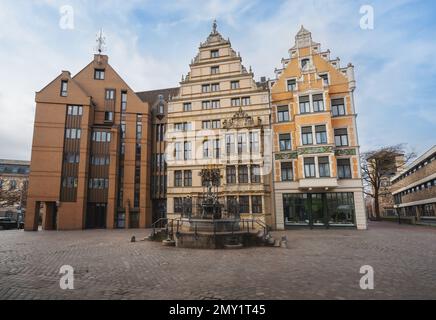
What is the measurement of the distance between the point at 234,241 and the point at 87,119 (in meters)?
26.0

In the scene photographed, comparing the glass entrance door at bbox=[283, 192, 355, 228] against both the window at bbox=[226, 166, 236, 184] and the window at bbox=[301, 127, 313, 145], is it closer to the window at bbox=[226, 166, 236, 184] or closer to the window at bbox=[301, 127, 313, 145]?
the window at bbox=[301, 127, 313, 145]

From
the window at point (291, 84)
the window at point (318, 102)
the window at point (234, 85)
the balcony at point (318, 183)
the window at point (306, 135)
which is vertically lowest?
the balcony at point (318, 183)

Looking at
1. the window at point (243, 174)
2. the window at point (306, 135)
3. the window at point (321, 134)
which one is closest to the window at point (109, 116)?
the window at point (243, 174)

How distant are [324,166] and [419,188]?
87.6 feet

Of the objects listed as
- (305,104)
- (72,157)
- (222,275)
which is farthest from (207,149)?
(222,275)

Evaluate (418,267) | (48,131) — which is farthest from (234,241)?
(48,131)

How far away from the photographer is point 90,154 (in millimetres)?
31422

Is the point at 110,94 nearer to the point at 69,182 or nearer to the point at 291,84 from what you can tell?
the point at 69,182

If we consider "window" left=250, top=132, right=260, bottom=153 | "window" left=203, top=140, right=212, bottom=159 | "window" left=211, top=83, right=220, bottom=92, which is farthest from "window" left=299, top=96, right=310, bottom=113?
"window" left=203, top=140, right=212, bottom=159

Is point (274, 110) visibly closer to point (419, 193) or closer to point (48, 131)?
point (48, 131)

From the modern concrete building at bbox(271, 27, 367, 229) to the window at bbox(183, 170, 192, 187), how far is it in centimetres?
967

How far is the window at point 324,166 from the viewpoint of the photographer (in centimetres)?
2436

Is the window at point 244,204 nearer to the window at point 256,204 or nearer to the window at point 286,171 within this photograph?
the window at point 256,204

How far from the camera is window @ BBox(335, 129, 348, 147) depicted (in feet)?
83.8
